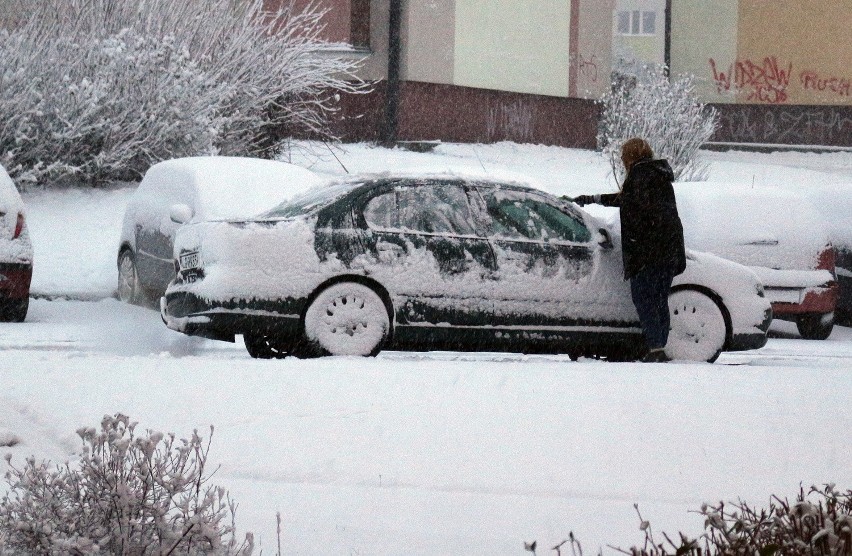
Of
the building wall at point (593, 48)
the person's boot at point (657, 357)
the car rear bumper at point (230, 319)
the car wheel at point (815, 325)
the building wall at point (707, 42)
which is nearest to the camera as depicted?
the car rear bumper at point (230, 319)

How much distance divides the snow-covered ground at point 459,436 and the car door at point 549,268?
3.45 feet

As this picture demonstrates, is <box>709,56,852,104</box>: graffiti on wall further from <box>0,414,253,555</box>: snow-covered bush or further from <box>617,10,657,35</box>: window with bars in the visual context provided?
<box>0,414,253,555</box>: snow-covered bush

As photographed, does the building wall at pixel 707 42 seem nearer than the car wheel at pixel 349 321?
No

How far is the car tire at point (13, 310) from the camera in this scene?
1259 centimetres

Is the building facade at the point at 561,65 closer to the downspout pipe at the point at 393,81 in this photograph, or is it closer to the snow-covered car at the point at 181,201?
the downspout pipe at the point at 393,81

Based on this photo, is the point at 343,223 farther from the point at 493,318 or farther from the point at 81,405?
the point at 81,405

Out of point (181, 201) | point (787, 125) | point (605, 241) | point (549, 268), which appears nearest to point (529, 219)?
point (549, 268)

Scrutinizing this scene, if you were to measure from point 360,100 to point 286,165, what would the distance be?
51.5ft

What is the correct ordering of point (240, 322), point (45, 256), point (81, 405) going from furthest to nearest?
point (45, 256) → point (240, 322) → point (81, 405)

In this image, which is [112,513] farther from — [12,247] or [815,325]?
[815,325]

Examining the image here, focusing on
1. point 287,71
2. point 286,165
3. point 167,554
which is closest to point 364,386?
point 167,554

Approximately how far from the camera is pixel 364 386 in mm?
8094

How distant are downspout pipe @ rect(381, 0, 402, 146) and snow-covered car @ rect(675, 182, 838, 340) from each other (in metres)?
16.1

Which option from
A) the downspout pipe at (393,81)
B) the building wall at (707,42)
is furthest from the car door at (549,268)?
the building wall at (707,42)
